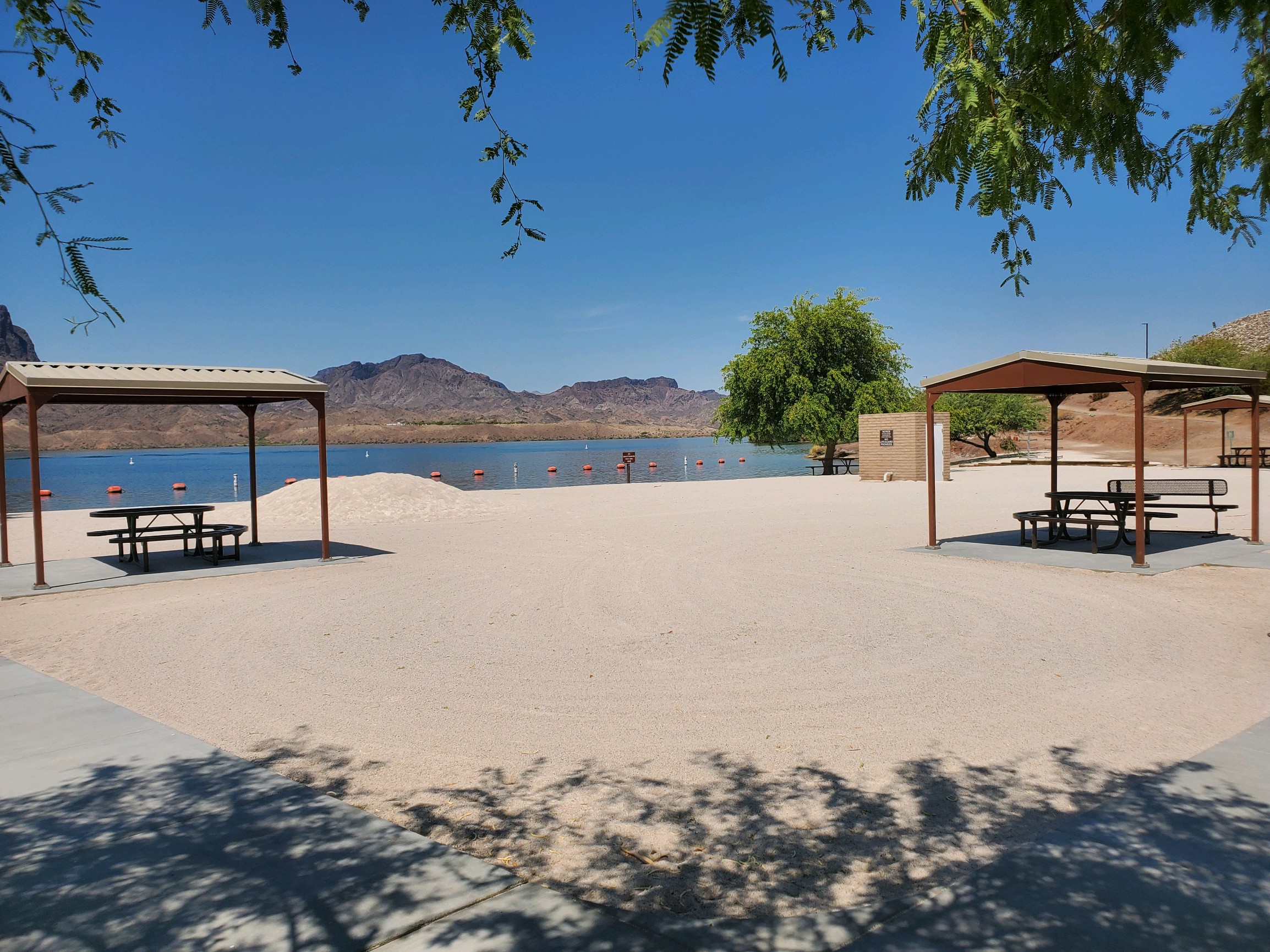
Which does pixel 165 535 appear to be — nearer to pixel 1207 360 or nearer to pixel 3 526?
pixel 3 526

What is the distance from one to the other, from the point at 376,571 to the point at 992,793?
28.9 ft

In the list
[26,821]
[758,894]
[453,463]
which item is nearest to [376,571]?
[26,821]

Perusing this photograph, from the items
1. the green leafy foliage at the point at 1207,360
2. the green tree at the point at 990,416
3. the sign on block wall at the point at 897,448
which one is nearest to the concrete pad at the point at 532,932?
the sign on block wall at the point at 897,448

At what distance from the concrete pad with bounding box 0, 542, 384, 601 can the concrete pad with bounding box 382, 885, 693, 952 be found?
30.2ft

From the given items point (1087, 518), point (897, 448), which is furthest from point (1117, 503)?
point (897, 448)

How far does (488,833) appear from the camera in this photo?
3438 mm

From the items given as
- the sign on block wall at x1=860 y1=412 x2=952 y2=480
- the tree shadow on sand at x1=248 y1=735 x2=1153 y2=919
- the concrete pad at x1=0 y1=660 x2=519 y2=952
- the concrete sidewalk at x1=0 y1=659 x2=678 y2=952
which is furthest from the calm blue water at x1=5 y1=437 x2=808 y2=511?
the tree shadow on sand at x1=248 y1=735 x2=1153 y2=919

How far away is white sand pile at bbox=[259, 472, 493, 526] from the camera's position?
18156mm

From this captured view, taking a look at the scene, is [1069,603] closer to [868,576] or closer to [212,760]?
[868,576]

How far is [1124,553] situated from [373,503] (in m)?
14.9

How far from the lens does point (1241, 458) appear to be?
35.4 meters

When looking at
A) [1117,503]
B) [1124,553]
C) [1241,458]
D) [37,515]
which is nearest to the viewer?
[37,515]

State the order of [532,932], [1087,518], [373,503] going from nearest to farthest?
1. [532,932]
2. [1087,518]
3. [373,503]

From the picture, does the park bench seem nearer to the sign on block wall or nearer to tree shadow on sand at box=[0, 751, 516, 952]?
tree shadow on sand at box=[0, 751, 516, 952]
